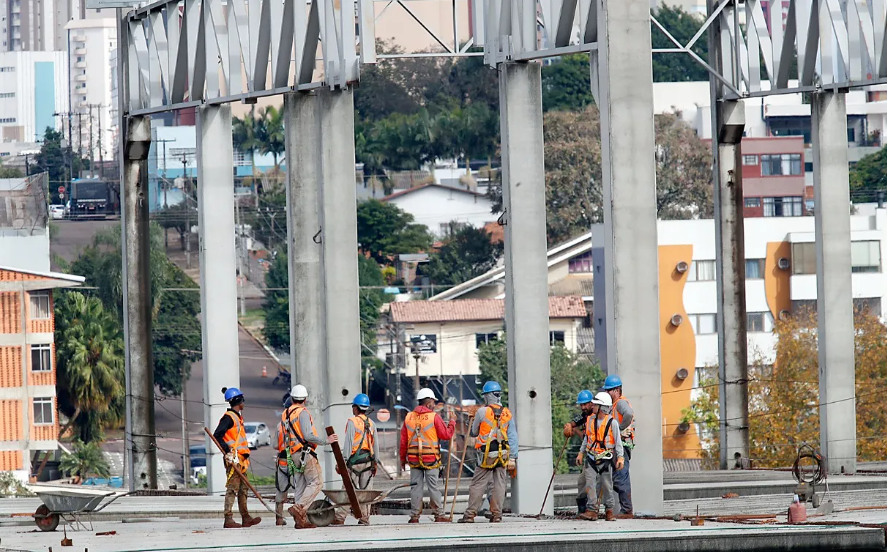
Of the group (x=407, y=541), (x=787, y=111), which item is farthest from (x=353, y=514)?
(x=787, y=111)

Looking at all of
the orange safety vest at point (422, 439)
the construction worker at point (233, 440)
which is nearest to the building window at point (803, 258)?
the orange safety vest at point (422, 439)

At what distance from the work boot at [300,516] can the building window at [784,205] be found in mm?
88920

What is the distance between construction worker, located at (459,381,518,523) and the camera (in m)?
19.7

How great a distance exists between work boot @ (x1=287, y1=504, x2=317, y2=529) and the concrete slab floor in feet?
0.69

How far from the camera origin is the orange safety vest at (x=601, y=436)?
19359mm

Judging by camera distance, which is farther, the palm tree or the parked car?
the palm tree

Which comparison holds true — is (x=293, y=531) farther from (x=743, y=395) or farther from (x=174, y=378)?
(x=174, y=378)

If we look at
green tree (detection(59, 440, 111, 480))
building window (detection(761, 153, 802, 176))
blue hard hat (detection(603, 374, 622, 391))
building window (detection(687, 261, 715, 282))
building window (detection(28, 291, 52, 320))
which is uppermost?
building window (detection(761, 153, 802, 176))

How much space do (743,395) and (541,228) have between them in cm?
886

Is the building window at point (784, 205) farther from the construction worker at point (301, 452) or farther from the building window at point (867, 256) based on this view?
the construction worker at point (301, 452)

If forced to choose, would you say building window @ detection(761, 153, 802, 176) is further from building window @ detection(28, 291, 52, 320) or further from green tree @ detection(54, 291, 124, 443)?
building window @ detection(28, 291, 52, 320)

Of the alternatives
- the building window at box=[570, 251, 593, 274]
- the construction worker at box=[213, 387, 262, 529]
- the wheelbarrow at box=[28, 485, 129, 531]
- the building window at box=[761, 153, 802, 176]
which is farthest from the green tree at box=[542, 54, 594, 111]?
the wheelbarrow at box=[28, 485, 129, 531]

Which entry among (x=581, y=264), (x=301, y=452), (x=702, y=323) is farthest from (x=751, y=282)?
(x=301, y=452)

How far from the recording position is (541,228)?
25359 mm
